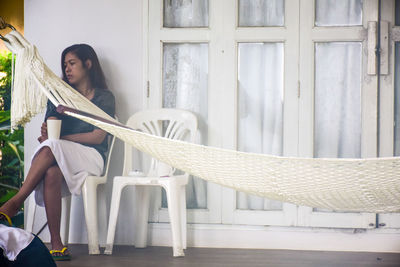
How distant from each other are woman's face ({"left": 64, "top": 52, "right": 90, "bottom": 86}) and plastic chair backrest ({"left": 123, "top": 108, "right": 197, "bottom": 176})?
0.39m

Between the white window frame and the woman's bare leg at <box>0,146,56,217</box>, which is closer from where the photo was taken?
the woman's bare leg at <box>0,146,56,217</box>

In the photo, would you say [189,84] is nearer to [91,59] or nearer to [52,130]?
[91,59]

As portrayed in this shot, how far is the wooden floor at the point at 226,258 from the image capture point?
2.79 meters

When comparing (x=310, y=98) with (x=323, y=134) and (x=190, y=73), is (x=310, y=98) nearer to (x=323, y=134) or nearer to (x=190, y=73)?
(x=323, y=134)

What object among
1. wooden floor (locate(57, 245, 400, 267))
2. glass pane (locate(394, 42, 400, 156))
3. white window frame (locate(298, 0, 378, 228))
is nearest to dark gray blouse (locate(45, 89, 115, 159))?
wooden floor (locate(57, 245, 400, 267))

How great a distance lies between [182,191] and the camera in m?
3.25

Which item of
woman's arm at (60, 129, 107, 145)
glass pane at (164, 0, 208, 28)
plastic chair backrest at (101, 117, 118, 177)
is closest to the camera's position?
woman's arm at (60, 129, 107, 145)

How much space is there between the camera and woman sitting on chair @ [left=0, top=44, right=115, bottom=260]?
2885 millimetres

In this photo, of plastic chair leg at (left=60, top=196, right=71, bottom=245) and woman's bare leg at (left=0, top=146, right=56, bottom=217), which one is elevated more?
woman's bare leg at (left=0, top=146, right=56, bottom=217)

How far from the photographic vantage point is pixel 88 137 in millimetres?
3197

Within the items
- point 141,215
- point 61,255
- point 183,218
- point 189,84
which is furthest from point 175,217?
point 189,84

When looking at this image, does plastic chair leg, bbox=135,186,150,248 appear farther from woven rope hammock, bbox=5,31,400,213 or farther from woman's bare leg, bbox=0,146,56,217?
woven rope hammock, bbox=5,31,400,213

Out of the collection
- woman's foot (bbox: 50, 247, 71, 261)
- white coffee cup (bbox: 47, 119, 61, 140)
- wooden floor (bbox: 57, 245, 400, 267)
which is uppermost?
white coffee cup (bbox: 47, 119, 61, 140)

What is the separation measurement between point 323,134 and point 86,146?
1396mm
